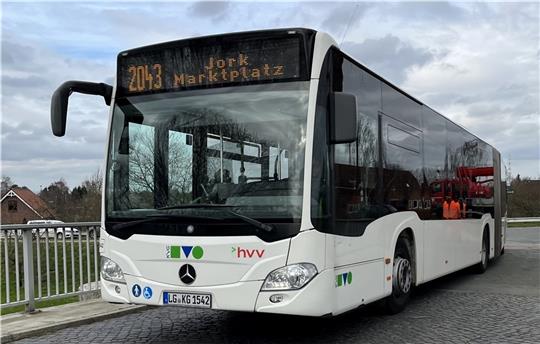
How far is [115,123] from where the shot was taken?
6.29m

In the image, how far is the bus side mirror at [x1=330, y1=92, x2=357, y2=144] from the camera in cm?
562

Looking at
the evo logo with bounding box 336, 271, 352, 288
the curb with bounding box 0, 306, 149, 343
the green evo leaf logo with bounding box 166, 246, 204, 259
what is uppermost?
the green evo leaf logo with bounding box 166, 246, 204, 259

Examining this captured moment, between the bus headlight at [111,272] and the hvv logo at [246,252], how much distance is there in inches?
53.4

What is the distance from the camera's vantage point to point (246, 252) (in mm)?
5434

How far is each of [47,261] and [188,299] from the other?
3.99 meters

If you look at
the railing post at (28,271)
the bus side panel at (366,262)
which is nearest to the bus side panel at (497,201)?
the bus side panel at (366,262)

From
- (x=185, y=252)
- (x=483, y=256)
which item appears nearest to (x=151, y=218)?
(x=185, y=252)

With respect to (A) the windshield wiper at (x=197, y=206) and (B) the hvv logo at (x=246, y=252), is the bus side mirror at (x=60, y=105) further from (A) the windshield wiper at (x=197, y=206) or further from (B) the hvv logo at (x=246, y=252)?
(B) the hvv logo at (x=246, y=252)

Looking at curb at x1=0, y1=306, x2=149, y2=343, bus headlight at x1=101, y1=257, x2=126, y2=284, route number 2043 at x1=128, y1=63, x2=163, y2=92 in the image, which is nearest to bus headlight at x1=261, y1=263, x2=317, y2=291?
bus headlight at x1=101, y1=257, x2=126, y2=284

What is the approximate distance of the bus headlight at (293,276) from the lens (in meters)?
5.31

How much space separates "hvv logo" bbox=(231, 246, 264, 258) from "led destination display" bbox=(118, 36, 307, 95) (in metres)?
1.66

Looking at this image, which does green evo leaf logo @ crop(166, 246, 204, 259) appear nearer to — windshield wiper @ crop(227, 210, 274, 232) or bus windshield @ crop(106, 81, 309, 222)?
bus windshield @ crop(106, 81, 309, 222)

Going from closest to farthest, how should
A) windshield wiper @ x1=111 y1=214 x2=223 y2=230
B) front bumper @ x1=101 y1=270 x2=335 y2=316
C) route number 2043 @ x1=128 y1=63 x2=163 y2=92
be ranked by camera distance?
front bumper @ x1=101 y1=270 x2=335 y2=316, windshield wiper @ x1=111 y1=214 x2=223 y2=230, route number 2043 @ x1=128 y1=63 x2=163 y2=92

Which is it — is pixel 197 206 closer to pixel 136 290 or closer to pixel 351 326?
pixel 136 290
